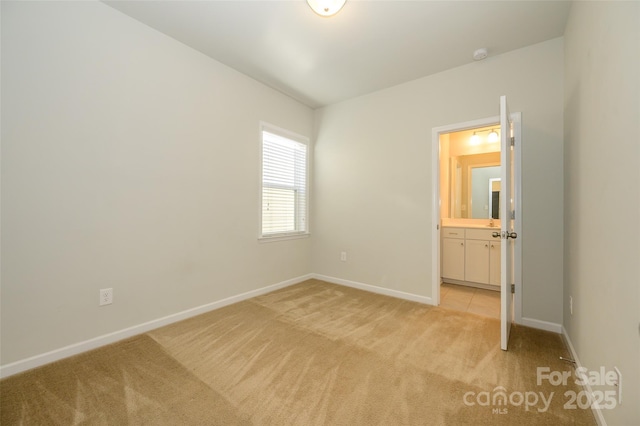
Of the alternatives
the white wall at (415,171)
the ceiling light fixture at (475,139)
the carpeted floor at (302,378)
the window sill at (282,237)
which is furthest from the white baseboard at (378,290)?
the ceiling light fixture at (475,139)

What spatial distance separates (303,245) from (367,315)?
5.28 feet

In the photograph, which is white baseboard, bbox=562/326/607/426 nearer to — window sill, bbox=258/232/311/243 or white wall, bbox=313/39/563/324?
Answer: white wall, bbox=313/39/563/324

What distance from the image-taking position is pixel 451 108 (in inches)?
116

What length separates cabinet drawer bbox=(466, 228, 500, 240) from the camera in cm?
371

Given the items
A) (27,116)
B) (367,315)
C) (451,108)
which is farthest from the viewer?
(451,108)

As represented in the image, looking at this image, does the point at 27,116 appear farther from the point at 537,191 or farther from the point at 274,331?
the point at 537,191

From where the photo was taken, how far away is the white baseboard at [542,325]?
2385 mm

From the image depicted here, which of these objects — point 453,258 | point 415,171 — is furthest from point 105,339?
point 453,258

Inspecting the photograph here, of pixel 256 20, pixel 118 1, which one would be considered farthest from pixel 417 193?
pixel 118 1

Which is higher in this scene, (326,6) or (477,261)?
(326,6)

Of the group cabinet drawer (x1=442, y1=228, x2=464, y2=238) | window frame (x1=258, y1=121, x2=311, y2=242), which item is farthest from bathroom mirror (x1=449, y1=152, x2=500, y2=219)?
window frame (x1=258, y1=121, x2=311, y2=242)

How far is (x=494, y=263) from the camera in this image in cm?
363

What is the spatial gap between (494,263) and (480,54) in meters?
2.66

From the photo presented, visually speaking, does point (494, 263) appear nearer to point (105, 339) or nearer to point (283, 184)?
point (283, 184)
